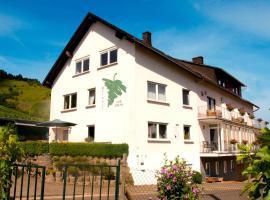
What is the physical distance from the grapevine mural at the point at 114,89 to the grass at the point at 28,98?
2803 centimetres

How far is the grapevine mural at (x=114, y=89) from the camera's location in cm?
2241

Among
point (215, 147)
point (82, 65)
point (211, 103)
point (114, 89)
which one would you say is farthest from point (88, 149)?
point (211, 103)

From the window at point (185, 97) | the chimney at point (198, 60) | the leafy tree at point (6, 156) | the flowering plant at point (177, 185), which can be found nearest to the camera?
the leafy tree at point (6, 156)

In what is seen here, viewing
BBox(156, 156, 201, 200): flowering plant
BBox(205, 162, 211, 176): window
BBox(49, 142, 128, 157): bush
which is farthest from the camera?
BBox(205, 162, 211, 176): window

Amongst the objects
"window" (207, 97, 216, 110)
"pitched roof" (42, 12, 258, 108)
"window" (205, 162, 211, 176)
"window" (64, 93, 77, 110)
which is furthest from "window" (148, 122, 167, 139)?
"window" (207, 97, 216, 110)

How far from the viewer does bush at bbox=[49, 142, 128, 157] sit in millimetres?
20141

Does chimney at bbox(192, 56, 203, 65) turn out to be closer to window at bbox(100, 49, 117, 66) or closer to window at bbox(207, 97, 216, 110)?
window at bbox(207, 97, 216, 110)

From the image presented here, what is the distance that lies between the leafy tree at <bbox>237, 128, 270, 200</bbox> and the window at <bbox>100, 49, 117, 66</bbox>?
69.1 ft

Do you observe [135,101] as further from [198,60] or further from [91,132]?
[198,60]

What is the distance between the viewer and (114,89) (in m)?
22.8

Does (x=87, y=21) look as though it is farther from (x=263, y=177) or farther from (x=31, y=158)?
(x=263, y=177)

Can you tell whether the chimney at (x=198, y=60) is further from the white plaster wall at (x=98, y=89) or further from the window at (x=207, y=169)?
the white plaster wall at (x=98, y=89)

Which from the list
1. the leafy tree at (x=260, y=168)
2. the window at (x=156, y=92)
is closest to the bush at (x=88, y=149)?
the window at (x=156, y=92)

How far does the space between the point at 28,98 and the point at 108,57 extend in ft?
160
